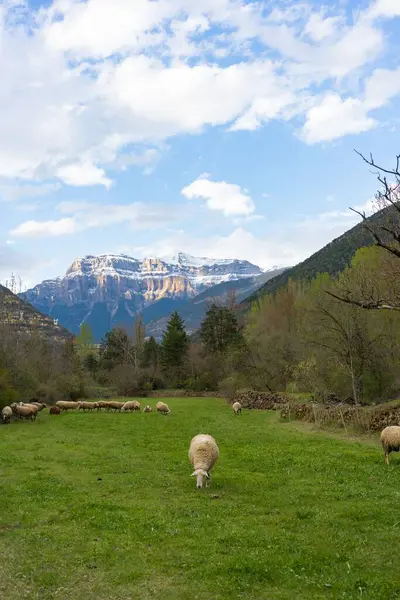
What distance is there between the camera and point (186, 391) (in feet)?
247

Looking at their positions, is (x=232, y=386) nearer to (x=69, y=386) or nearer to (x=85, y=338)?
(x=69, y=386)

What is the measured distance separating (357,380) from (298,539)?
2938 centimetres

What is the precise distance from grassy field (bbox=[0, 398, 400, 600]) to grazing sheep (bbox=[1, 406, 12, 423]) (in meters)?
17.6

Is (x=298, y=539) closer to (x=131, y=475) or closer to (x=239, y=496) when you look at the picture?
(x=239, y=496)

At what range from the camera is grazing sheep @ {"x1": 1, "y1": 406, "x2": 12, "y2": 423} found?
38688mm

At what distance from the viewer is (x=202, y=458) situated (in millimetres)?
16641

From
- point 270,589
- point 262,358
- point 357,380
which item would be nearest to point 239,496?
point 270,589

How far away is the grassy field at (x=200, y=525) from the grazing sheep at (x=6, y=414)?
57.8 ft

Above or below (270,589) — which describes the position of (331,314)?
above

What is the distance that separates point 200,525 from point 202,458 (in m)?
4.52

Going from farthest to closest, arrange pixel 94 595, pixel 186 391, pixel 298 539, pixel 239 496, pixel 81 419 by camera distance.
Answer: pixel 186 391 < pixel 81 419 < pixel 239 496 < pixel 298 539 < pixel 94 595

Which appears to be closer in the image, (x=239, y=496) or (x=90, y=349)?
Answer: (x=239, y=496)

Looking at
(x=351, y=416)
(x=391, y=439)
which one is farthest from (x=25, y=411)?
(x=391, y=439)

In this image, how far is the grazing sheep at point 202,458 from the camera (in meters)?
16.1
